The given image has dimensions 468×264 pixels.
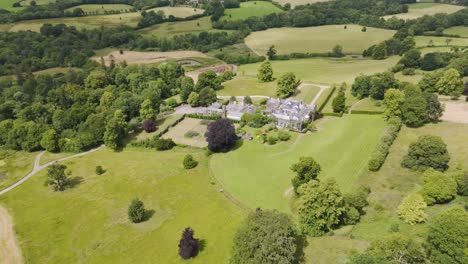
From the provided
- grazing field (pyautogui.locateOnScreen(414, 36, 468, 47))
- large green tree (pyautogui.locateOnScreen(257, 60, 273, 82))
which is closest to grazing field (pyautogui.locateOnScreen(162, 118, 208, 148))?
large green tree (pyautogui.locateOnScreen(257, 60, 273, 82))

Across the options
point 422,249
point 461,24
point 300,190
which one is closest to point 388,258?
point 422,249

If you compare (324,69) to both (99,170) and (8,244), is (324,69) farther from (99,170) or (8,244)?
(8,244)

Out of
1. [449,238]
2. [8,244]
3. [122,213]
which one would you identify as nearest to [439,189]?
[449,238]

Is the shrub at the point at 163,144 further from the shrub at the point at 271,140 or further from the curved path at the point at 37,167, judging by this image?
the shrub at the point at 271,140

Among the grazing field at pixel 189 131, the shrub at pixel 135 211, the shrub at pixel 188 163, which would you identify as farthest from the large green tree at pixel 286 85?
the shrub at pixel 135 211

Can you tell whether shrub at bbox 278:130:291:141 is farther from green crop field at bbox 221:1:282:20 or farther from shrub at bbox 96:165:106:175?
green crop field at bbox 221:1:282:20
